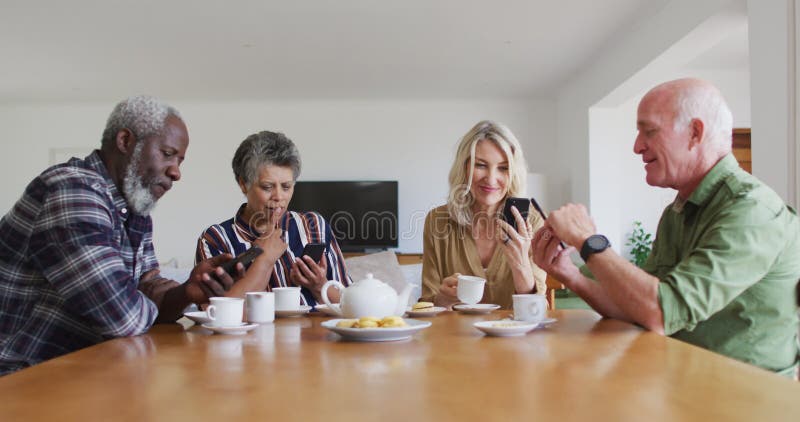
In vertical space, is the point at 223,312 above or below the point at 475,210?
below

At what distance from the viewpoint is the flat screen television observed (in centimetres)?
883

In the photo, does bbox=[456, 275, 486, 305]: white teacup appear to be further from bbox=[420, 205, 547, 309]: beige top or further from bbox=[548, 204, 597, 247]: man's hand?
bbox=[420, 205, 547, 309]: beige top

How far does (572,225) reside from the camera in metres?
1.57

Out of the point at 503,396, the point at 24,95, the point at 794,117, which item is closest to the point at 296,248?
the point at 503,396

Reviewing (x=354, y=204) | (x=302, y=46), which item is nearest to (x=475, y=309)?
(x=302, y=46)

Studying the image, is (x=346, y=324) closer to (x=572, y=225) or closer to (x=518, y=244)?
(x=572, y=225)

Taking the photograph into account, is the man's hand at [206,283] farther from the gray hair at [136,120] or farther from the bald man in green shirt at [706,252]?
the bald man in green shirt at [706,252]

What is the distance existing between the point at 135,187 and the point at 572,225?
1096 mm

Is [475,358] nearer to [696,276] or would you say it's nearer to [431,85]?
[696,276]

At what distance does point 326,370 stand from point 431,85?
7.25m

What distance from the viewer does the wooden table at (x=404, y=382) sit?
78 centimetres

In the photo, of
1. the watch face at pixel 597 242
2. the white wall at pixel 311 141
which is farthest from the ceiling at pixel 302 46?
the watch face at pixel 597 242

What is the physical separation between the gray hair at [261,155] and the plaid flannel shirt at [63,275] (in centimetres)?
85

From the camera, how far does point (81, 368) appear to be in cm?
108
